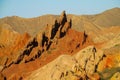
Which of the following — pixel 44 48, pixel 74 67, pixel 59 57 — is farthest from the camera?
pixel 44 48

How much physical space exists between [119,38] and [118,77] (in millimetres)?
21520

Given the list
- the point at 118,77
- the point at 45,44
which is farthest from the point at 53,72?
the point at 45,44

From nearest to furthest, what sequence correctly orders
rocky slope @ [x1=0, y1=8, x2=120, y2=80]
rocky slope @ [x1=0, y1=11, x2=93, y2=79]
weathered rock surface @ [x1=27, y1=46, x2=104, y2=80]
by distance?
weathered rock surface @ [x1=27, y1=46, x2=104, y2=80], rocky slope @ [x1=0, y1=8, x2=120, y2=80], rocky slope @ [x1=0, y1=11, x2=93, y2=79]

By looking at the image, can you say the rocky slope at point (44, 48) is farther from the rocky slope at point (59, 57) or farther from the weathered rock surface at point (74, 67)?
the weathered rock surface at point (74, 67)

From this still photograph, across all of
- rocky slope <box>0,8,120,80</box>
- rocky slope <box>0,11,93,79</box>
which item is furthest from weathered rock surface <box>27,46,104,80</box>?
rocky slope <box>0,11,93,79</box>

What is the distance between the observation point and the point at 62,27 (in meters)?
71.5

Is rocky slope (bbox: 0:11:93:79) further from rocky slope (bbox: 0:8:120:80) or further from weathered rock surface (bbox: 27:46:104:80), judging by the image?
weathered rock surface (bbox: 27:46:104:80)

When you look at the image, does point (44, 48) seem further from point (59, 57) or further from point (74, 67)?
point (74, 67)

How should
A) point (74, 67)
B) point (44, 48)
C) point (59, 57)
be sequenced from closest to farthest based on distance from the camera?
point (74, 67), point (59, 57), point (44, 48)

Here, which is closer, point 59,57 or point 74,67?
point 74,67

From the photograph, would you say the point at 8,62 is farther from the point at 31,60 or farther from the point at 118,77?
the point at 118,77

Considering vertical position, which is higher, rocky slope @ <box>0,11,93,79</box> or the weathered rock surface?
the weathered rock surface

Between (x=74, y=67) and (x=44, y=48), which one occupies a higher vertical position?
(x=74, y=67)

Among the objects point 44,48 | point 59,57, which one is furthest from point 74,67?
point 44,48
